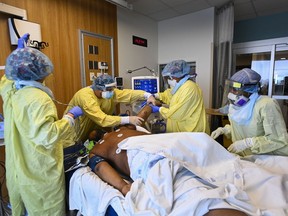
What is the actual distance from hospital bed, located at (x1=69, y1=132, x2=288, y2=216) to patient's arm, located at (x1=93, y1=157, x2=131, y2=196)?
41 millimetres

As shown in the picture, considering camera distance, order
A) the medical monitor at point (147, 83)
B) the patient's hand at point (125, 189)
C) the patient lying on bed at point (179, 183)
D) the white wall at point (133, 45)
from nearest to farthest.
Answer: the patient lying on bed at point (179, 183) → the patient's hand at point (125, 189) → the medical monitor at point (147, 83) → the white wall at point (133, 45)

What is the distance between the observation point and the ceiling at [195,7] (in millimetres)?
2990

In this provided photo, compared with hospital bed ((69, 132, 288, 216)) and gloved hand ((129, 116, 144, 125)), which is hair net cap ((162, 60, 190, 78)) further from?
hospital bed ((69, 132, 288, 216))

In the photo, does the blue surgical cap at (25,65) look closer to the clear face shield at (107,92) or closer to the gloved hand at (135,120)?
the clear face shield at (107,92)

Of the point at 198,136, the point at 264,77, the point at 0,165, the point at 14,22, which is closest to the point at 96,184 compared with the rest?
the point at 198,136

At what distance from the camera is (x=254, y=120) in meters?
1.45

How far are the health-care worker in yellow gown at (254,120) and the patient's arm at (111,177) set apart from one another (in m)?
0.91

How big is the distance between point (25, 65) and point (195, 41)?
9.80 feet

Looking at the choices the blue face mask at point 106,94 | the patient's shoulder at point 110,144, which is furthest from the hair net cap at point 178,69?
the patient's shoulder at point 110,144

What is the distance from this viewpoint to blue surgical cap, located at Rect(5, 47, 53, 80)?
1.19m

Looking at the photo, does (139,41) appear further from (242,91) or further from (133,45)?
(242,91)

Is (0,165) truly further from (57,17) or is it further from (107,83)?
(57,17)

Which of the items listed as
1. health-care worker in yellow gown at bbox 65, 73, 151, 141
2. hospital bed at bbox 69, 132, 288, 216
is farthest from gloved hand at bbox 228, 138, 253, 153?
health-care worker in yellow gown at bbox 65, 73, 151, 141

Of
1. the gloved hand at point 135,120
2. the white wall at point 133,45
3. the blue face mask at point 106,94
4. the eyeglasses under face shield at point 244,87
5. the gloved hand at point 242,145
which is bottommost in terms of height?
the gloved hand at point 242,145
